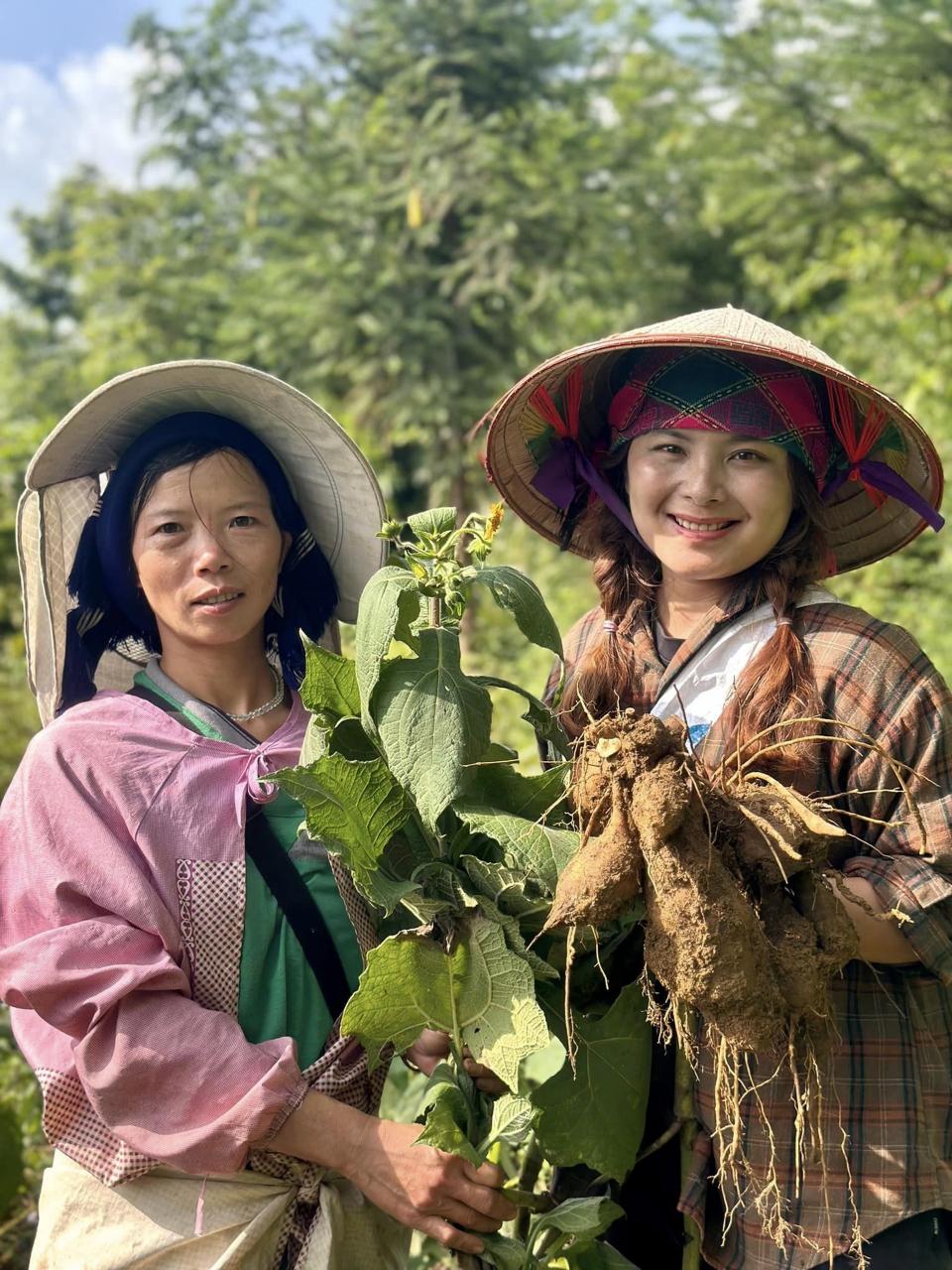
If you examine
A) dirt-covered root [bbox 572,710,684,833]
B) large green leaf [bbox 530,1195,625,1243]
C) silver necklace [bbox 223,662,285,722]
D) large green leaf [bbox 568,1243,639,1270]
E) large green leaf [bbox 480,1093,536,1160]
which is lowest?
large green leaf [bbox 568,1243,639,1270]

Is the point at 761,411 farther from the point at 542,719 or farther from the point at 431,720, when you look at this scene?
the point at 431,720


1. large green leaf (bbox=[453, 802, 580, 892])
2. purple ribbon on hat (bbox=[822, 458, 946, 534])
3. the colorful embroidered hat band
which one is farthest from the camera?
purple ribbon on hat (bbox=[822, 458, 946, 534])

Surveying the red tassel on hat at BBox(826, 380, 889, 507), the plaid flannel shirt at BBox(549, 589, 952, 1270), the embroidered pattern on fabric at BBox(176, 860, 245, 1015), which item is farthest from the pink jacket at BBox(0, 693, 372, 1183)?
the red tassel on hat at BBox(826, 380, 889, 507)

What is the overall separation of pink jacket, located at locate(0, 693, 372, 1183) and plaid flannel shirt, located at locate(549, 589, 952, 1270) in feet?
1.88

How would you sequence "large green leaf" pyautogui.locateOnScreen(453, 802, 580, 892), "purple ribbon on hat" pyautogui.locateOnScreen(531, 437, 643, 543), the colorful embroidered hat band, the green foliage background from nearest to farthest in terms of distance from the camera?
Answer: 1. "large green leaf" pyautogui.locateOnScreen(453, 802, 580, 892)
2. the colorful embroidered hat band
3. "purple ribbon on hat" pyautogui.locateOnScreen(531, 437, 643, 543)
4. the green foliage background

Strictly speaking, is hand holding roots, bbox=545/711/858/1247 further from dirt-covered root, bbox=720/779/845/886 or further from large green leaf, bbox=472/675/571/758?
large green leaf, bbox=472/675/571/758

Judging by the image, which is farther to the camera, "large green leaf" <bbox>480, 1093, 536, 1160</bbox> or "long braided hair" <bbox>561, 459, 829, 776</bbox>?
"long braided hair" <bbox>561, 459, 829, 776</bbox>

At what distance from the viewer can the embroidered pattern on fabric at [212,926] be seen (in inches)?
70.9

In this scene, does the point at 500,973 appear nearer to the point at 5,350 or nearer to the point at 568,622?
the point at 568,622

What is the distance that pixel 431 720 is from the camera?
1648mm

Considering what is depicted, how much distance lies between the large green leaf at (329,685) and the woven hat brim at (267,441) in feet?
1.43

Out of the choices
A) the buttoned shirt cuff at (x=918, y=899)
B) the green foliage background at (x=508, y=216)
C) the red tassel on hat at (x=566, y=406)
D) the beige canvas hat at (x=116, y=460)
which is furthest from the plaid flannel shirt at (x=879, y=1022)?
the green foliage background at (x=508, y=216)

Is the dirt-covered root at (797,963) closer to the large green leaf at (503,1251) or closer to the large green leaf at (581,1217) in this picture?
the large green leaf at (581,1217)

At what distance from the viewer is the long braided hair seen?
1.83 meters
